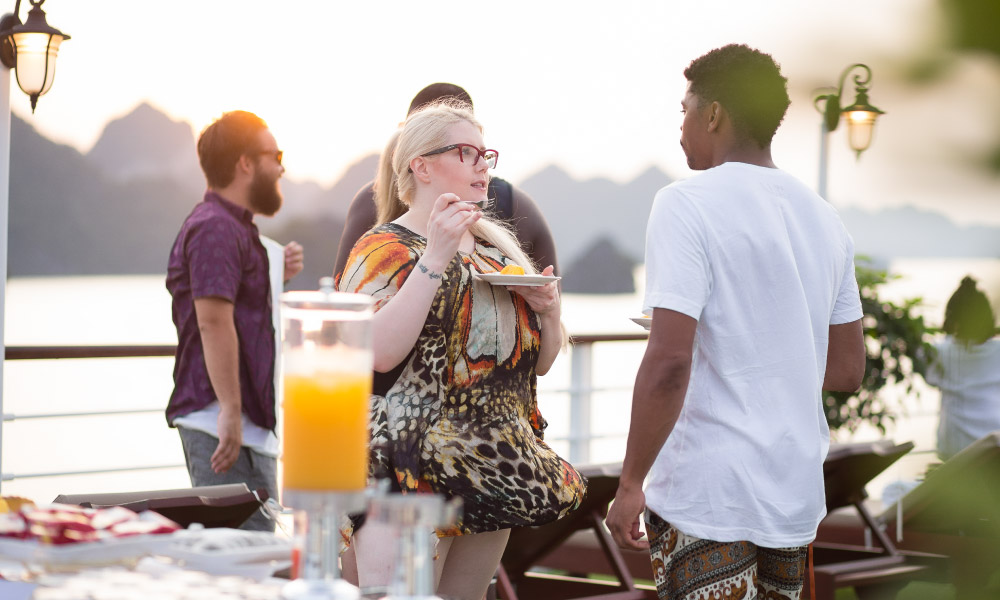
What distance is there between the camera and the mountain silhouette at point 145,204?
50.2 feet

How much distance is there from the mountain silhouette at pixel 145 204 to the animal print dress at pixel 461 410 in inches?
326

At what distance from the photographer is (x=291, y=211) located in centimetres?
1605

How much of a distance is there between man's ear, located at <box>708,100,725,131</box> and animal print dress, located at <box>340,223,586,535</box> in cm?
47

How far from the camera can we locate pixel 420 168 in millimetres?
1900

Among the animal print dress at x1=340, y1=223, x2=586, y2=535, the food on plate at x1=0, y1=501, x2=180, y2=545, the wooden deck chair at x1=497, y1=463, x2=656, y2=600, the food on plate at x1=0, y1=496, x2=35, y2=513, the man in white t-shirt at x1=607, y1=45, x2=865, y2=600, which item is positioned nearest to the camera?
the food on plate at x1=0, y1=501, x2=180, y2=545

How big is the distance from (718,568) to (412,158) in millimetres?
908

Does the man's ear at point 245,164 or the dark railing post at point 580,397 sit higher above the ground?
the man's ear at point 245,164

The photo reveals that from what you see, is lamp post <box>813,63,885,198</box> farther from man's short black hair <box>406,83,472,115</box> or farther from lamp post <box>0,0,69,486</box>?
lamp post <box>0,0,69,486</box>

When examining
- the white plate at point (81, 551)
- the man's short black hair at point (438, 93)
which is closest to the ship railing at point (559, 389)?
the man's short black hair at point (438, 93)

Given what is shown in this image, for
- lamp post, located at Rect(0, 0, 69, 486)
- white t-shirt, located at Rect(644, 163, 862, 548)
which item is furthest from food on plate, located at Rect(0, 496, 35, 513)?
lamp post, located at Rect(0, 0, 69, 486)

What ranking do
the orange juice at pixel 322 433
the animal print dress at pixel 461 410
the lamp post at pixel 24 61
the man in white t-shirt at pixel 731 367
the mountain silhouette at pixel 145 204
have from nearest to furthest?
the orange juice at pixel 322 433, the man in white t-shirt at pixel 731 367, the animal print dress at pixel 461 410, the lamp post at pixel 24 61, the mountain silhouette at pixel 145 204

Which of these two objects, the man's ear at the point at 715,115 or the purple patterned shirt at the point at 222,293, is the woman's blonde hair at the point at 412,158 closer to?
the man's ear at the point at 715,115

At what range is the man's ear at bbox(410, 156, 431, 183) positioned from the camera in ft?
6.22

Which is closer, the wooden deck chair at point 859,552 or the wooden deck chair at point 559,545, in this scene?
the wooden deck chair at point 559,545
